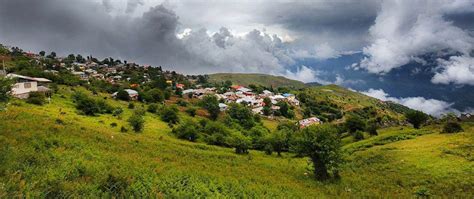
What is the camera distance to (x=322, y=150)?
124 ft

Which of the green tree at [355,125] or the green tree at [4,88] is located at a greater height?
the green tree at [4,88]

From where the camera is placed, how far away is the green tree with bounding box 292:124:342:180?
123ft

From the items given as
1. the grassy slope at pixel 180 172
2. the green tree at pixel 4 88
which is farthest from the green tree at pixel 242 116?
the green tree at pixel 4 88

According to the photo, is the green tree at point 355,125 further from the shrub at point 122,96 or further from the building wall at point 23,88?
the building wall at point 23,88

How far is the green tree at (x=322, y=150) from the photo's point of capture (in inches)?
1474

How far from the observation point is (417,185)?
3291cm

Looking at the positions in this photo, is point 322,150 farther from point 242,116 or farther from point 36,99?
point 242,116

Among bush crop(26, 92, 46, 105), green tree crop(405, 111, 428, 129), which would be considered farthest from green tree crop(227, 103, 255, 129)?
bush crop(26, 92, 46, 105)

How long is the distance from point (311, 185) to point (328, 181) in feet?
12.3

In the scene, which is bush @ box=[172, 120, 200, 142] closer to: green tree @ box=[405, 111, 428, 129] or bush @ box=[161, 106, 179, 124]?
bush @ box=[161, 106, 179, 124]

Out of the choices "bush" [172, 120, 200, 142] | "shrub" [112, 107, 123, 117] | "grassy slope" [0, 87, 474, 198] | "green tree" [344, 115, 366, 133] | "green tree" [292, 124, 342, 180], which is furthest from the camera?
"green tree" [344, 115, 366, 133]

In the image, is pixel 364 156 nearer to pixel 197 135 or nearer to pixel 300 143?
pixel 300 143

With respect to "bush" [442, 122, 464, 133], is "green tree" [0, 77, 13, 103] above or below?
above

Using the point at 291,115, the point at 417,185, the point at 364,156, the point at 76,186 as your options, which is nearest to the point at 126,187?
the point at 76,186
